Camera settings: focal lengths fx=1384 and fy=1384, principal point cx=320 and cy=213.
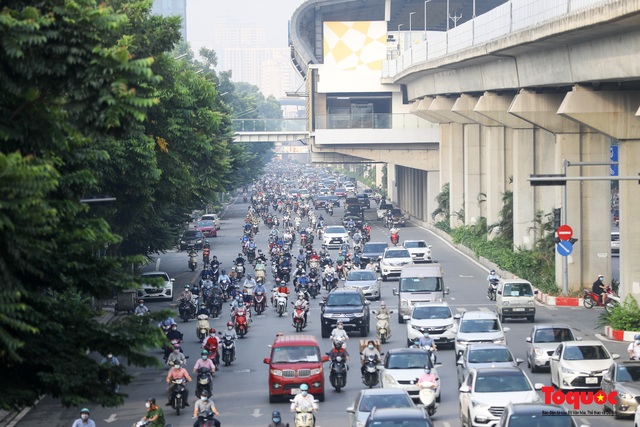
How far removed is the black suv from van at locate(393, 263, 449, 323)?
120 inches

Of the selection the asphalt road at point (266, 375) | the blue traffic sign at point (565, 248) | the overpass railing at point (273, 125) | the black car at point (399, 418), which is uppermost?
the overpass railing at point (273, 125)

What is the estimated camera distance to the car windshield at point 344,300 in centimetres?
4550

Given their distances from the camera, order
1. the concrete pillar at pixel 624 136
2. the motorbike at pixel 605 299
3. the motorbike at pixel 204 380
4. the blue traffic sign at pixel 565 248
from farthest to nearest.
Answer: the blue traffic sign at pixel 565 248 < the motorbike at pixel 605 299 < the concrete pillar at pixel 624 136 < the motorbike at pixel 204 380

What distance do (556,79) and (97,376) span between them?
36938mm

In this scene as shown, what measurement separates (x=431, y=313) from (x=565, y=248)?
12.4 metres

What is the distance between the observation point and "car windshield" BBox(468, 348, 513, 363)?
32375 mm

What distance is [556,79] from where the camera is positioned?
2036 inches

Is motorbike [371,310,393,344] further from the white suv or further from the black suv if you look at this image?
the white suv

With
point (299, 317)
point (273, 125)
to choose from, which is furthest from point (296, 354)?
point (273, 125)

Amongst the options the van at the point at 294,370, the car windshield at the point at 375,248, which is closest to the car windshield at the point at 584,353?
the van at the point at 294,370

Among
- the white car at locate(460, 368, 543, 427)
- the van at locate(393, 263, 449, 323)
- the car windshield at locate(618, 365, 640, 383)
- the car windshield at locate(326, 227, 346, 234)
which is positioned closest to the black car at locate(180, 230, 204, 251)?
the car windshield at locate(326, 227, 346, 234)

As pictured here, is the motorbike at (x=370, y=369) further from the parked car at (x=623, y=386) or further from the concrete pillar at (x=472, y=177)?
the concrete pillar at (x=472, y=177)

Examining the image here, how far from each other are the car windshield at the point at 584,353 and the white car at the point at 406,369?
11.2ft

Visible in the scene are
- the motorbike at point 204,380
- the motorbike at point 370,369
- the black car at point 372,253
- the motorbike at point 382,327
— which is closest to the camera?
the motorbike at point 204,380
